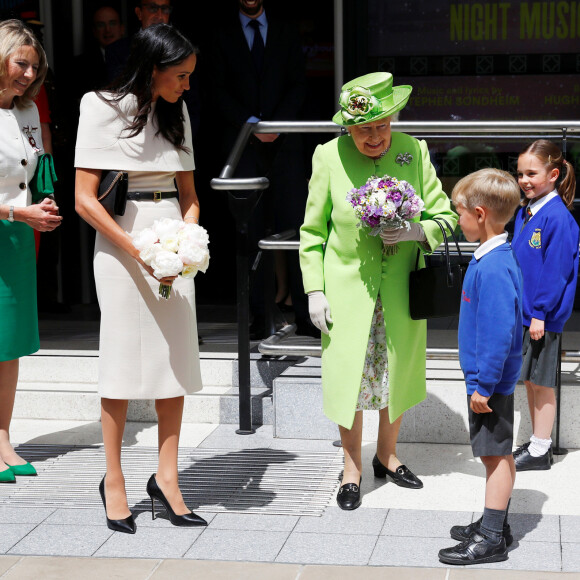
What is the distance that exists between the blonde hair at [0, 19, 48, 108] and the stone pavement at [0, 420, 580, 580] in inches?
71.3

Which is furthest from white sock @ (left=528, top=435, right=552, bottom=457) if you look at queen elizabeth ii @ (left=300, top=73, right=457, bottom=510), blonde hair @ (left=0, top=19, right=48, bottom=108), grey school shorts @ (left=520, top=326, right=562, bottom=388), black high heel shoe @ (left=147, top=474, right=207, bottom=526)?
blonde hair @ (left=0, top=19, right=48, bottom=108)

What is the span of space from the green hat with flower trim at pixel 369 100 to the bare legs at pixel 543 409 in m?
1.54

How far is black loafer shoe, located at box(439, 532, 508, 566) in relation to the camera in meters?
4.00

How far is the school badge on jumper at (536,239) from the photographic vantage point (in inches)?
197

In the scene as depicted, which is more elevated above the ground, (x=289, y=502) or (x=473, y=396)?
(x=473, y=396)

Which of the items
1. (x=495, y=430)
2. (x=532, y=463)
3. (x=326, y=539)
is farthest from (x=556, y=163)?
(x=326, y=539)

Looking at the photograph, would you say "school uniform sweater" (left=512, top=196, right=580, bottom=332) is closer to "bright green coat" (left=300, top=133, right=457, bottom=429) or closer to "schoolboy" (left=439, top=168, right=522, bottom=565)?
"bright green coat" (left=300, top=133, right=457, bottom=429)

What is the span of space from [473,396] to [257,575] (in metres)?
1.01

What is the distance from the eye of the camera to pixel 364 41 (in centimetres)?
791

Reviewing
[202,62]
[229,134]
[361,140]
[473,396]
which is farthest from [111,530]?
[202,62]

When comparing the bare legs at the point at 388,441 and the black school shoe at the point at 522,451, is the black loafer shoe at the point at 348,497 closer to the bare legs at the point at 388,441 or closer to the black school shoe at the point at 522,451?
the bare legs at the point at 388,441

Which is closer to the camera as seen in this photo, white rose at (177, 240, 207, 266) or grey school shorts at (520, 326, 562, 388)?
white rose at (177, 240, 207, 266)

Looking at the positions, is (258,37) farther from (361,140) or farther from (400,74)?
(361,140)

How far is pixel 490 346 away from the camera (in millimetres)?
3932
